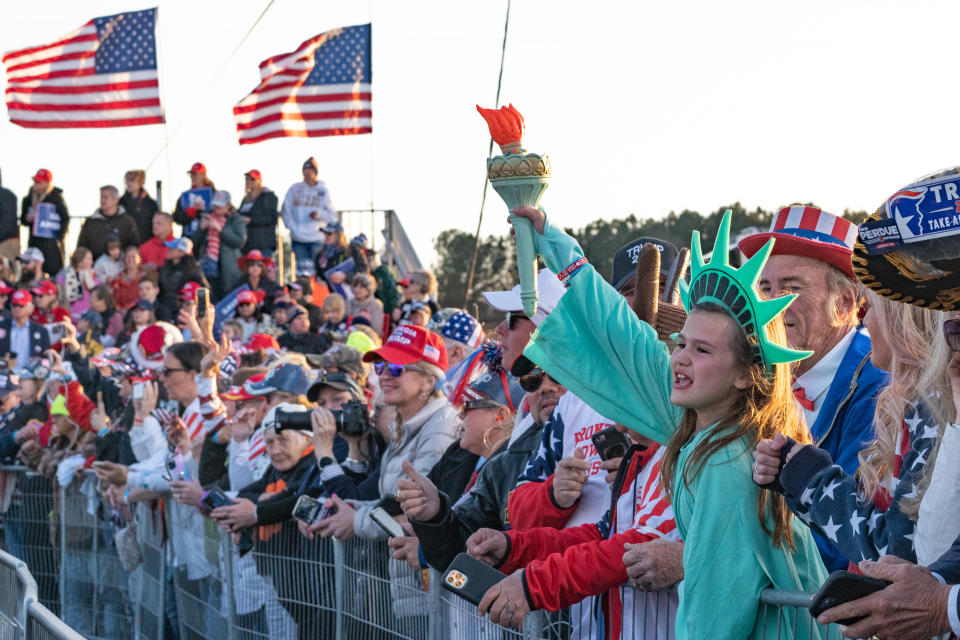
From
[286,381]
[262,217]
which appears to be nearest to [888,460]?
[286,381]

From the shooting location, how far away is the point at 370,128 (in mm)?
18312

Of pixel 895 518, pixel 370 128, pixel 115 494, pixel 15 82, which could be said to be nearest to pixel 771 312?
pixel 895 518

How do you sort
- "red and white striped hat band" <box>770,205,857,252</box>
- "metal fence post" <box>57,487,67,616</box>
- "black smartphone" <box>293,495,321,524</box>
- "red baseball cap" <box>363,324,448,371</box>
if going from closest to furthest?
"red and white striped hat band" <box>770,205,857,252</box> < "black smartphone" <box>293,495,321,524</box> < "red baseball cap" <box>363,324,448,371</box> < "metal fence post" <box>57,487,67,616</box>

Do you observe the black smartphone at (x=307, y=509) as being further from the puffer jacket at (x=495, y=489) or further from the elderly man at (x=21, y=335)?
the elderly man at (x=21, y=335)

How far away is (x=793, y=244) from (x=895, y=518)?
1647 mm

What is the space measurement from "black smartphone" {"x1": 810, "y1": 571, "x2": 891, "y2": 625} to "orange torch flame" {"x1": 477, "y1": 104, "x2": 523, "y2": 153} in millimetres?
1679

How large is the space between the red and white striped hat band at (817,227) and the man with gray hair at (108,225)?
1515 cm

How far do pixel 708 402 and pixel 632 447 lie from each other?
0.54 meters

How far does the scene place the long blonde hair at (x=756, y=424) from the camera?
10.3 ft

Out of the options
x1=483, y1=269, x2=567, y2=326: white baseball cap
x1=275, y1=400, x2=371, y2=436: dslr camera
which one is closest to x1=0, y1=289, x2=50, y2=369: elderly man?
x1=275, y1=400, x2=371, y2=436: dslr camera

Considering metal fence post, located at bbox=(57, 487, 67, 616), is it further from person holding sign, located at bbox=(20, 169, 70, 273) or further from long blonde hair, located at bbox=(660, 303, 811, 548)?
person holding sign, located at bbox=(20, 169, 70, 273)

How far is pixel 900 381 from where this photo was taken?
2.91 metres

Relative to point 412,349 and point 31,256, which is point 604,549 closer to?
point 412,349

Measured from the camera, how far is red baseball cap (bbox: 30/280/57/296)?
1709 centimetres
